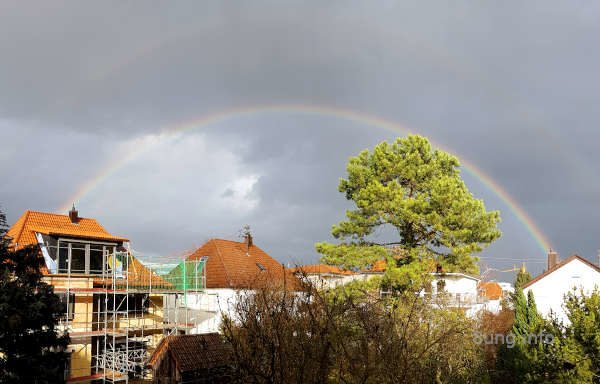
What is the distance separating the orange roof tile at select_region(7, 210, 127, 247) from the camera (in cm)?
2724

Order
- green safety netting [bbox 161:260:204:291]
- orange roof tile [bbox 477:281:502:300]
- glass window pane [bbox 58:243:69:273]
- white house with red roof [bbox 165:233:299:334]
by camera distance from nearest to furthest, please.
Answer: glass window pane [bbox 58:243:69:273], green safety netting [bbox 161:260:204:291], white house with red roof [bbox 165:233:299:334], orange roof tile [bbox 477:281:502:300]

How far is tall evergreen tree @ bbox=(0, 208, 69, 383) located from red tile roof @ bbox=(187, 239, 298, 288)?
59.9 feet

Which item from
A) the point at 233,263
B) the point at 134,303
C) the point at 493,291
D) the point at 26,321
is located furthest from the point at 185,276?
the point at 493,291

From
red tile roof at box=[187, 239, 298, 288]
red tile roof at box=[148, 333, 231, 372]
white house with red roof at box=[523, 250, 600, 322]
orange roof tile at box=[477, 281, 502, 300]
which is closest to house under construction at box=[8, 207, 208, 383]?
red tile roof at box=[148, 333, 231, 372]

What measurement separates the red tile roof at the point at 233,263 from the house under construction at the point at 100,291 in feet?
13.5

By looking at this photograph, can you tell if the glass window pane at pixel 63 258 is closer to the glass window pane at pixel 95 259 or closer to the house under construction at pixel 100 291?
the house under construction at pixel 100 291

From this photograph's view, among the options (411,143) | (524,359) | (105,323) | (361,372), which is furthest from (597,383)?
(105,323)

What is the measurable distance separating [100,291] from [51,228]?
16.2ft

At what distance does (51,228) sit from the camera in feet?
92.8

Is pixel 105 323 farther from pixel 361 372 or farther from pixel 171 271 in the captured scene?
pixel 361 372

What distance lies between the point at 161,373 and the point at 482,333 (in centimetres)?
1405

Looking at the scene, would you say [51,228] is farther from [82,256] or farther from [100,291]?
[100,291]

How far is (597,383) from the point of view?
15.6m

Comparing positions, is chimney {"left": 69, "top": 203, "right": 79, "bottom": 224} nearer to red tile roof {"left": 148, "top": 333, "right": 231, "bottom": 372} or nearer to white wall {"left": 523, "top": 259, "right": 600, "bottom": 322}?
red tile roof {"left": 148, "top": 333, "right": 231, "bottom": 372}
